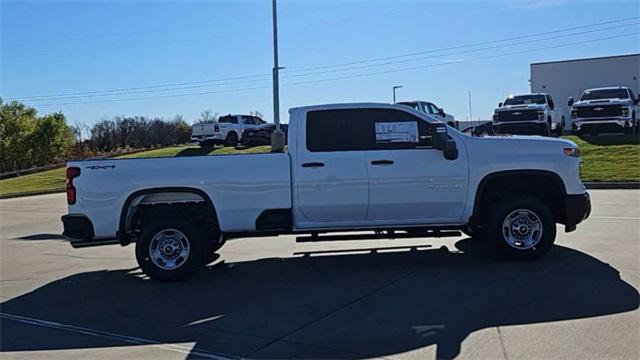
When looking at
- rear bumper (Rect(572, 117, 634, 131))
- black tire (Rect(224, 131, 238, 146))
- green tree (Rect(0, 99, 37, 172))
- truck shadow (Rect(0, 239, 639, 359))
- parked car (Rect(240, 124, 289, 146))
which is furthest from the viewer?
green tree (Rect(0, 99, 37, 172))

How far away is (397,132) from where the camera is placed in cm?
784

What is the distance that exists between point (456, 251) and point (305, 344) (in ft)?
13.9

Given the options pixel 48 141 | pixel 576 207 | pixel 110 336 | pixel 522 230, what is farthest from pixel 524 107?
pixel 48 141

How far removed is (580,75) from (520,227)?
3504cm

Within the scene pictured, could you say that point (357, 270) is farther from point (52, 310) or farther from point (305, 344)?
point (52, 310)

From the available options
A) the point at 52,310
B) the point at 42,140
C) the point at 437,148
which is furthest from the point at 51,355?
the point at 42,140

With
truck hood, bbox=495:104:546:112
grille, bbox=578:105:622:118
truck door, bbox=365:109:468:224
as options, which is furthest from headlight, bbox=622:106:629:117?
truck door, bbox=365:109:468:224

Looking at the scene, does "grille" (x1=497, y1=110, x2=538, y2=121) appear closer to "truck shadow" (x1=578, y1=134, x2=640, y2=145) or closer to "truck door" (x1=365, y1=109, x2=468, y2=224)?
"truck shadow" (x1=578, y1=134, x2=640, y2=145)

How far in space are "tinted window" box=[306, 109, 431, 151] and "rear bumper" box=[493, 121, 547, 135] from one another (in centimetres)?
1726

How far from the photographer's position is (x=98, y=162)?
7.56m

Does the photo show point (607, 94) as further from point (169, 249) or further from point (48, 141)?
point (48, 141)

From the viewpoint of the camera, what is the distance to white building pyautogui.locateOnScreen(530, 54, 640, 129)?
3762cm

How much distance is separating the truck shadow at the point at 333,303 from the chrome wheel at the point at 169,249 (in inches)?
11.3

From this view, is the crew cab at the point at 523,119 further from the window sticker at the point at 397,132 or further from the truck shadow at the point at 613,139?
the window sticker at the point at 397,132
